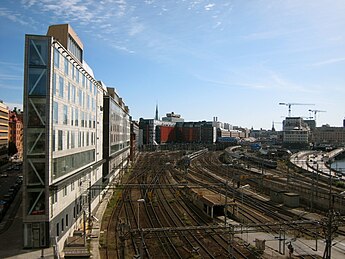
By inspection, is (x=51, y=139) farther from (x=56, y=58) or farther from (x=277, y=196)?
(x=277, y=196)

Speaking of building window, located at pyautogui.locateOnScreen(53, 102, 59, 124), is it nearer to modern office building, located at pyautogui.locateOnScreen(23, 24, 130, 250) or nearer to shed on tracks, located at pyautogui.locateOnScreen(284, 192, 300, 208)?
modern office building, located at pyautogui.locateOnScreen(23, 24, 130, 250)

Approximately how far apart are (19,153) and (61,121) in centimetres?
6372

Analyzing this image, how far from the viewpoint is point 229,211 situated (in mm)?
27719

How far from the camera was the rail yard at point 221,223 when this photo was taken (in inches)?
687

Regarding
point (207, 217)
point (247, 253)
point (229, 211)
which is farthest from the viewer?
point (229, 211)

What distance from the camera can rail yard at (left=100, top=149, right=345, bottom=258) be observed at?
17438 millimetres

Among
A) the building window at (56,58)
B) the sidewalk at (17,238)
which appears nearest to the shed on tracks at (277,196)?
the sidewalk at (17,238)

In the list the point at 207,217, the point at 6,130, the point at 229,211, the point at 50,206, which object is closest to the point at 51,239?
the point at 50,206

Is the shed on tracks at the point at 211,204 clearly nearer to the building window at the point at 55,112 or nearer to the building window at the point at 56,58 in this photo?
the building window at the point at 55,112

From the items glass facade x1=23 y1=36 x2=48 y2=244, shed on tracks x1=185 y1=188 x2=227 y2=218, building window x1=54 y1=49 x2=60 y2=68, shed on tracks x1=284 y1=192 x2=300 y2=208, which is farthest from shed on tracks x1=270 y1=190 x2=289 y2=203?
building window x1=54 y1=49 x2=60 y2=68

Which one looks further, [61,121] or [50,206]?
[61,121]

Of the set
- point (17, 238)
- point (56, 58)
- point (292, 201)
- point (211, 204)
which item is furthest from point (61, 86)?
point (292, 201)

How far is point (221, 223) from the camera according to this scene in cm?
2416

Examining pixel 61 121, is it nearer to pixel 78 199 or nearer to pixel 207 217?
pixel 78 199
